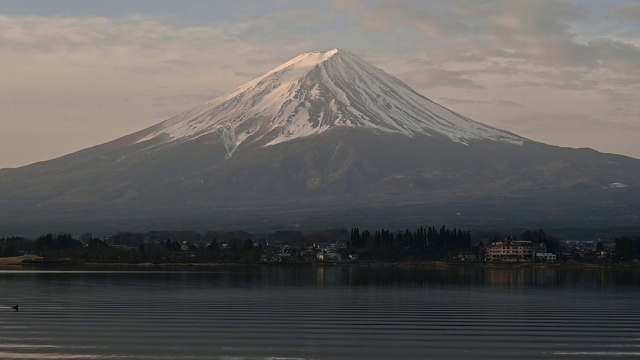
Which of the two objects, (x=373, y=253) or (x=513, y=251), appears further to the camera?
(x=513, y=251)

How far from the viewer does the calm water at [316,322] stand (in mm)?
31766

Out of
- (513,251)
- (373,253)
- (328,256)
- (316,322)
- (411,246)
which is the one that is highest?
(411,246)

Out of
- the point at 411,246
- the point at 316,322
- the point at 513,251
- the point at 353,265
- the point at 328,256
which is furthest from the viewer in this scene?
the point at 328,256

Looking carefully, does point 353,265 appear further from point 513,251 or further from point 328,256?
point 513,251

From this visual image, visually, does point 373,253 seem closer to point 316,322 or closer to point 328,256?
point 328,256

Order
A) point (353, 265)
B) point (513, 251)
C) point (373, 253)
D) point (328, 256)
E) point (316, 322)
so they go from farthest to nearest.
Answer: point (328, 256) < point (513, 251) < point (373, 253) < point (353, 265) < point (316, 322)

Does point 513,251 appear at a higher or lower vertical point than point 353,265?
higher

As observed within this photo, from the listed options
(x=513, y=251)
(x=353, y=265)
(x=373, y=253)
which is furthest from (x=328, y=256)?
(x=513, y=251)

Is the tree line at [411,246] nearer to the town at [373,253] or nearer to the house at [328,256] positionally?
the town at [373,253]

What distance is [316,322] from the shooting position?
39438 millimetres

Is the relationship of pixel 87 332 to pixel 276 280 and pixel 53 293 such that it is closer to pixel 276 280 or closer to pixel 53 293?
pixel 53 293

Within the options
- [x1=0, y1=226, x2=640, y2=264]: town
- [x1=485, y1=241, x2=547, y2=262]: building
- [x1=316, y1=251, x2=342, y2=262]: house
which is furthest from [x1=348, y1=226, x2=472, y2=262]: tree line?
[x1=485, y1=241, x2=547, y2=262]: building

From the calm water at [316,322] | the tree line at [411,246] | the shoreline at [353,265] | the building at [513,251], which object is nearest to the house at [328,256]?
the tree line at [411,246]

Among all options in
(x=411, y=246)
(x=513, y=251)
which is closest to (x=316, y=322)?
(x=411, y=246)
